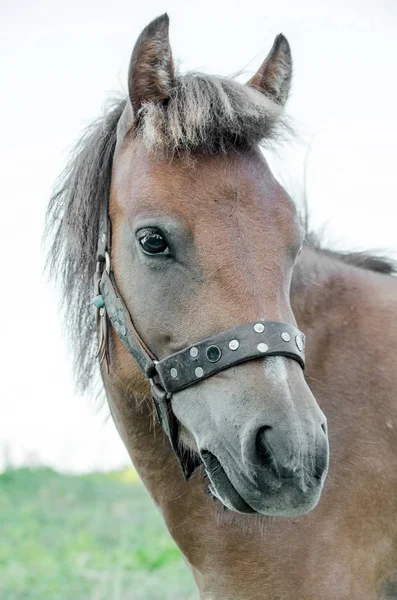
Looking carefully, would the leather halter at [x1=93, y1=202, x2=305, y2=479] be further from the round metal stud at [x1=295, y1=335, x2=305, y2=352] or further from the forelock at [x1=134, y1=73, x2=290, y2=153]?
the forelock at [x1=134, y1=73, x2=290, y2=153]

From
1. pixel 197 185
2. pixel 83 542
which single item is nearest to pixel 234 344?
pixel 197 185

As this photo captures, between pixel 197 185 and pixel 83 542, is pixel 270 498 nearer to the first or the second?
pixel 197 185

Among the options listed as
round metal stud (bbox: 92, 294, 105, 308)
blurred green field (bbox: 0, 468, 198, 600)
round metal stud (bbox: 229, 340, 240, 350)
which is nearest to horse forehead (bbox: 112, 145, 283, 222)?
round metal stud (bbox: 92, 294, 105, 308)

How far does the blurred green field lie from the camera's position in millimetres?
7016

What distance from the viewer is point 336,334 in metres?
3.81

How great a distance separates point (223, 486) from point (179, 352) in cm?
59

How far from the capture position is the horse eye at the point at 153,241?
3.19 meters

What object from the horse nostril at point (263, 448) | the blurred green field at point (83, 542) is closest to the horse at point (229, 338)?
the horse nostril at point (263, 448)

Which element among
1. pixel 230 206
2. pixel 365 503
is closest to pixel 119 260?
pixel 230 206

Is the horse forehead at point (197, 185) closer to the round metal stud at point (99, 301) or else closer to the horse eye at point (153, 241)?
the horse eye at point (153, 241)

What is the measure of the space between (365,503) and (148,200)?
1782 millimetres

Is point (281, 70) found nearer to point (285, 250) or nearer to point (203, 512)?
point (285, 250)

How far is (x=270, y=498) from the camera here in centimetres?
278

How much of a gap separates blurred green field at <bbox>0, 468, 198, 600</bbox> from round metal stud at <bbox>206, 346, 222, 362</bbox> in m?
4.44
